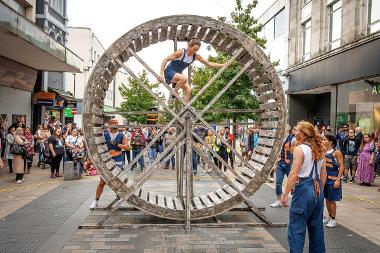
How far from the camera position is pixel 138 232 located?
6809 mm

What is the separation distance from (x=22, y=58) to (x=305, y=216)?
16306 millimetres

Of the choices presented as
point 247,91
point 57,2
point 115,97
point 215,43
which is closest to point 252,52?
point 215,43

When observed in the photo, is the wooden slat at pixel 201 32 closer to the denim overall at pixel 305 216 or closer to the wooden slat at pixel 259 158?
the wooden slat at pixel 259 158

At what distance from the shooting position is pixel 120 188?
7090 mm

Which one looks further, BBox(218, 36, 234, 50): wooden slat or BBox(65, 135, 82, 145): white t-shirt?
BBox(65, 135, 82, 145): white t-shirt

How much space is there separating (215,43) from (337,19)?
44.0 ft

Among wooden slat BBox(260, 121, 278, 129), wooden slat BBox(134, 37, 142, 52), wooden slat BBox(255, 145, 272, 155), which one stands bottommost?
wooden slat BBox(255, 145, 272, 155)

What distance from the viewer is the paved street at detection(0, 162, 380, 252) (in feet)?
19.7

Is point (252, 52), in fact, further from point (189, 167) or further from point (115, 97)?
point (115, 97)

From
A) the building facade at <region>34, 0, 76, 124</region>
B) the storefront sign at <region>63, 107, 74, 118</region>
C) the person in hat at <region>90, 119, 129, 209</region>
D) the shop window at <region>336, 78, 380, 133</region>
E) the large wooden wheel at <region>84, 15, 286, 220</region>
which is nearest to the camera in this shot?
the large wooden wheel at <region>84, 15, 286, 220</region>

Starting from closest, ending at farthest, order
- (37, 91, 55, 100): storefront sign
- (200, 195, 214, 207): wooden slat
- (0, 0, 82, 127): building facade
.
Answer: (200, 195, 214, 207): wooden slat → (0, 0, 82, 127): building facade → (37, 91, 55, 100): storefront sign

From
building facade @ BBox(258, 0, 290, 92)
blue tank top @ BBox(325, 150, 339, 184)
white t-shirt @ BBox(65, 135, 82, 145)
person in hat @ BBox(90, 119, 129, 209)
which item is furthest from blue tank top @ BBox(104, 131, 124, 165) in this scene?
building facade @ BBox(258, 0, 290, 92)

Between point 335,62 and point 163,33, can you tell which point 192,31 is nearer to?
point 163,33

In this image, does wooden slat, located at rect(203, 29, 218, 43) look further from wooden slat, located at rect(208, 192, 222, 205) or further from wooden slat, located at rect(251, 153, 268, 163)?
wooden slat, located at rect(208, 192, 222, 205)
